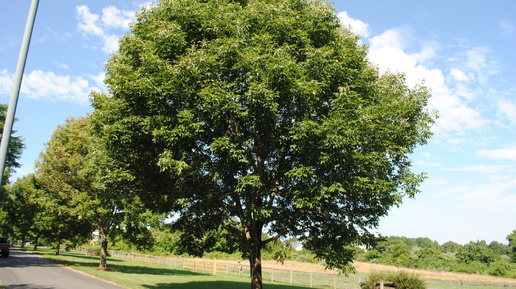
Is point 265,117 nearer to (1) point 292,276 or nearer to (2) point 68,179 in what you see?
(1) point 292,276

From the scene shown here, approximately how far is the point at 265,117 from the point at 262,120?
0.23m

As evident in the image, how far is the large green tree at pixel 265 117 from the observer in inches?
434

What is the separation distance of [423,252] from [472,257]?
20843 mm

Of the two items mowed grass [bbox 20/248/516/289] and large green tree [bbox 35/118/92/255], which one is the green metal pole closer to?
mowed grass [bbox 20/248/516/289]

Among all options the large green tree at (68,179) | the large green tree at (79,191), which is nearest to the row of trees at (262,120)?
the large green tree at (79,191)

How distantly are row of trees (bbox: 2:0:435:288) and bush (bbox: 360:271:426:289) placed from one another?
909 centimetres

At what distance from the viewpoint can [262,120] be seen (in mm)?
11688

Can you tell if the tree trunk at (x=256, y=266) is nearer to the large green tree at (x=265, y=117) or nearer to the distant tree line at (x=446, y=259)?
the large green tree at (x=265, y=117)

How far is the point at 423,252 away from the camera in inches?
3164

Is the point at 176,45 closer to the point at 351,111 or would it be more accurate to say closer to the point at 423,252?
the point at 351,111

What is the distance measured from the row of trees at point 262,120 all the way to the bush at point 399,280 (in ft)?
29.8

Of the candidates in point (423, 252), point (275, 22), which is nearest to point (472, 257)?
point (423, 252)

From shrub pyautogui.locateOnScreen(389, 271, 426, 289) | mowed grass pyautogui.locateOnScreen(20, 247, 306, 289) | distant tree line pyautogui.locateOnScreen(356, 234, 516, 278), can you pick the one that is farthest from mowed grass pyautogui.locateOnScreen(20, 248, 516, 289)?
distant tree line pyautogui.locateOnScreen(356, 234, 516, 278)

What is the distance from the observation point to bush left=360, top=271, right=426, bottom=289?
811 inches
